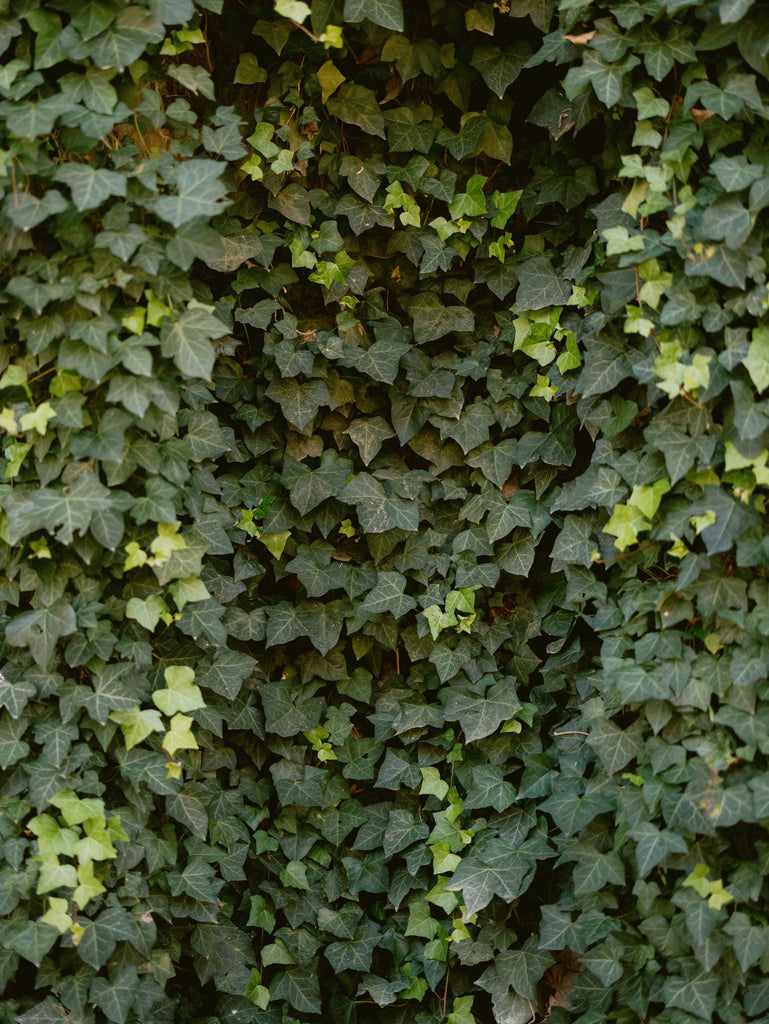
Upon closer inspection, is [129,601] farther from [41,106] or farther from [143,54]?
[143,54]

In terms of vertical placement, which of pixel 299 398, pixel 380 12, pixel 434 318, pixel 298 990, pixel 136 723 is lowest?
pixel 298 990

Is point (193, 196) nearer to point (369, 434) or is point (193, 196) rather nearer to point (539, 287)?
point (369, 434)

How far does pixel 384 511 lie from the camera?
2.73m

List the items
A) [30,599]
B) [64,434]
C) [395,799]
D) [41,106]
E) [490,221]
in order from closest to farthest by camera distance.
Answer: [41,106] → [64,434] → [30,599] → [490,221] → [395,799]

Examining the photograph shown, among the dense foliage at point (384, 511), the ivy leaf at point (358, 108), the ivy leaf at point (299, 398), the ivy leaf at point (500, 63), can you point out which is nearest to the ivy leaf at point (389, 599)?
the dense foliage at point (384, 511)

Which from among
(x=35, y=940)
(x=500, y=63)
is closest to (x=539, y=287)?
(x=500, y=63)

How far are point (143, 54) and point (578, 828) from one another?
2.38 metres

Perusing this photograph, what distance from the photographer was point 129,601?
2.50 m

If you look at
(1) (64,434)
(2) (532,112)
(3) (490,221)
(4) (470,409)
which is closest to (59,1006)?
(1) (64,434)

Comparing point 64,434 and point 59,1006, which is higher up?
point 64,434

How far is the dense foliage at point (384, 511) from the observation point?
233cm

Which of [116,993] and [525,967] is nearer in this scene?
[116,993]

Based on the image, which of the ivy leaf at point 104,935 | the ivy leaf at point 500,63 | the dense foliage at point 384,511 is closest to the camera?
the dense foliage at point 384,511

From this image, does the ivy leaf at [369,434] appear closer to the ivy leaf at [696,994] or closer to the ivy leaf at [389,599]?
the ivy leaf at [389,599]
